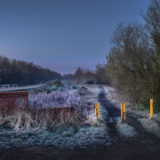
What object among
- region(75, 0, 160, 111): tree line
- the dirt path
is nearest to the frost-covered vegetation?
the dirt path

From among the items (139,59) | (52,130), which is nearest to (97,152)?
(52,130)

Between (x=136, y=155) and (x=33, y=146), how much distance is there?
9.31ft

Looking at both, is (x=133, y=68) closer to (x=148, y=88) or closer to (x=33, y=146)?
(x=148, y=88)

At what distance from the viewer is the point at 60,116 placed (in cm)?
793

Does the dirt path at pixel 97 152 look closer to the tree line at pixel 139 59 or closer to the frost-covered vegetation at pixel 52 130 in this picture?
the frost-covered vegetation at pixel 52 130

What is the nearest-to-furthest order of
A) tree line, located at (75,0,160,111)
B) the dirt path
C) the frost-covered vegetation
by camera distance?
the dirt path < the frost-covered vegetation < tree line, located at (75,0,160,111)

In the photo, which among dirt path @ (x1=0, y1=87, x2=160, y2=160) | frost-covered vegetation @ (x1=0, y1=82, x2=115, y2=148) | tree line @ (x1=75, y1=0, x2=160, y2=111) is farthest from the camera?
tree line @ (x1=75, y1=0, x2=160, y2=111)

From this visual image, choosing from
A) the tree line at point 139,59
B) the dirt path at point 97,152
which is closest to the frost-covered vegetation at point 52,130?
the dirt path at point 97,152

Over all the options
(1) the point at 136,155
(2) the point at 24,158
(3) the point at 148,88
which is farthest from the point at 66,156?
(3) the point at 148,88

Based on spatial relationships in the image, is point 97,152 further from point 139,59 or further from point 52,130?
point 139,59

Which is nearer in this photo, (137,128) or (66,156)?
(66,156)

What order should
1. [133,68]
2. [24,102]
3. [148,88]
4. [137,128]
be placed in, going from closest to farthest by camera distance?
[137,128] < [24,102] < [148,88] < [133,68]

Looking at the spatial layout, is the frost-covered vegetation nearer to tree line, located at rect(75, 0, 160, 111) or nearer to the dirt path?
the dirt path

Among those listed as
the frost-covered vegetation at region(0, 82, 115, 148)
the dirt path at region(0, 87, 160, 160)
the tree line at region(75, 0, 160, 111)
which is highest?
the tree line at region(75, 0, 160, 111)
